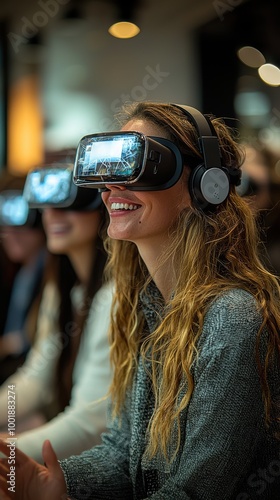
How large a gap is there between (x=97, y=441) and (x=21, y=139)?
255cm

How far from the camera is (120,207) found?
50.4 inches

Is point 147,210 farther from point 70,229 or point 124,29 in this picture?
point 124,29

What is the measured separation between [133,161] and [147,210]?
0.10 m

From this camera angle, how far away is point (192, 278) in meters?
1.21

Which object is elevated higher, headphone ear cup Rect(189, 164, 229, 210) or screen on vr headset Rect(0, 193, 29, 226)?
screen on vr headset Rect(0, 193, 29, 226)

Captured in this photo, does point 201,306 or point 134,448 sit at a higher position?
point 201,306

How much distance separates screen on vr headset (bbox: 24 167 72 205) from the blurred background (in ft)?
0.56

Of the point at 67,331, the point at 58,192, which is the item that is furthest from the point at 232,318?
the point at 67,331

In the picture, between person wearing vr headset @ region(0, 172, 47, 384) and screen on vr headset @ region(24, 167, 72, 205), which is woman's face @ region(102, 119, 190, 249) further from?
person wearing vr headset @ region(0, 172, 47, 384)

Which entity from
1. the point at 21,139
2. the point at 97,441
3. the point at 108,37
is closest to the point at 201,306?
the point at 97,441

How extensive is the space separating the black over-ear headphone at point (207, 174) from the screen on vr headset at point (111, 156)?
11 centimetres

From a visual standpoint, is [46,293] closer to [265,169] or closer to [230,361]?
[265,169]


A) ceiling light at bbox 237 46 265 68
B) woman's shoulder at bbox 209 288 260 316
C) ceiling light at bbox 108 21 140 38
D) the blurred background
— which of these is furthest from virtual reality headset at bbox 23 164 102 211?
ceiling light at bbox 108 21 140 38

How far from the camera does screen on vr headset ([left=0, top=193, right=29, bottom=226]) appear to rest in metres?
2.29
